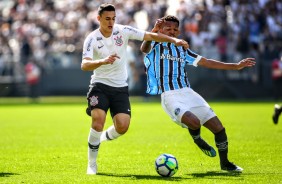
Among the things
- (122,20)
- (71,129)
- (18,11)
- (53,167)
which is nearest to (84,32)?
(122,20)

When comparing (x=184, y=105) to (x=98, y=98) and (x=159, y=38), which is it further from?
(x=98, y=98)

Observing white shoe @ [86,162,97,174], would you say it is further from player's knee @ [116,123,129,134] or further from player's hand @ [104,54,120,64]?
player's hand @ [104,54,120,64]

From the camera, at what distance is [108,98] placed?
10664 millimetres

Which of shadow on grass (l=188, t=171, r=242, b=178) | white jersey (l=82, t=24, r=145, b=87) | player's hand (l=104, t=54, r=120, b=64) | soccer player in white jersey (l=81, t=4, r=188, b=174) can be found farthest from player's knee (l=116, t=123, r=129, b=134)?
player's hand (l=104, t=54, r=120, b=64)

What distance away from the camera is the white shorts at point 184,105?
10.7 m

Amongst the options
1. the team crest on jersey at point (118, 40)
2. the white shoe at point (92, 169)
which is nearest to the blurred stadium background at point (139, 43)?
the team crest on jersey at point (118, 40)

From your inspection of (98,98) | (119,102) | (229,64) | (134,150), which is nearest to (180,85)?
(229,64)

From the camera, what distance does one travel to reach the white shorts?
1072cm

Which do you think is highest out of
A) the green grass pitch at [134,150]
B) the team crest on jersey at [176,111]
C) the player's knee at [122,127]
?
the team crest on jersey at [176,111]

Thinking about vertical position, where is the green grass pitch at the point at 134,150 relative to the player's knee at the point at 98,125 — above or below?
below

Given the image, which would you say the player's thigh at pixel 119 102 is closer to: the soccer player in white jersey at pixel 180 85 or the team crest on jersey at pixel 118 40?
the soccer player in white jersey at pixel 180 85

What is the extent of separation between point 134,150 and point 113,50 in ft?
11.1

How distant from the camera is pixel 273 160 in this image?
1146cm

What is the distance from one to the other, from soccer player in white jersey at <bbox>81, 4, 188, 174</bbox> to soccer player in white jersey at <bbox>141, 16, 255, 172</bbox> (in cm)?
54
